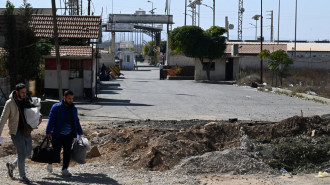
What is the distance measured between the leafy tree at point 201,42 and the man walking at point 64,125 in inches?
1670

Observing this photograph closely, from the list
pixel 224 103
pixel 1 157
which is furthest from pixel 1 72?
pixel 1 157

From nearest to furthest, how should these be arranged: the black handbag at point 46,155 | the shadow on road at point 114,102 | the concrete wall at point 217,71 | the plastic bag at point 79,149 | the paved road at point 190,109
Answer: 1. the black handbag at point 46,155
2. the plastic bag at point 79,149
3. the paved road at point 190,109
4. the shadow on road at point 114,102
5. the concrete wall at point 217,71

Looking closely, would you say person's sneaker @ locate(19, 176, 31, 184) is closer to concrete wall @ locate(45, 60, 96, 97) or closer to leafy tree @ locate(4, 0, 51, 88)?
leafy tree @ locate(4, 0, 51, 88)

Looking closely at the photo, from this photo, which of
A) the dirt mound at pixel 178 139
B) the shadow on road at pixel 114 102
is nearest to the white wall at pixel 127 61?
the shadow on road at pixel 114 102

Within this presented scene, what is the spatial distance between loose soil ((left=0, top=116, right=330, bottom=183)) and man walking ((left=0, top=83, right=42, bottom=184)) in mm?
2416

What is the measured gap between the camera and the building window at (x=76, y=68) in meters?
29.7

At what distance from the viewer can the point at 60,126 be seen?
949 centimetres

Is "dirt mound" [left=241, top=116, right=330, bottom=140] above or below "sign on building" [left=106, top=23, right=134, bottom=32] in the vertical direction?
below

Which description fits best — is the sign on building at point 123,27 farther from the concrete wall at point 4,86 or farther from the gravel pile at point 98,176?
the gravel pile at point 98,176

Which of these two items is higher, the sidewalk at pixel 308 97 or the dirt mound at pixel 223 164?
the dirt mound at pixel 223 164

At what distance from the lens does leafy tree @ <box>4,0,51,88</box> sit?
2358 centimetres

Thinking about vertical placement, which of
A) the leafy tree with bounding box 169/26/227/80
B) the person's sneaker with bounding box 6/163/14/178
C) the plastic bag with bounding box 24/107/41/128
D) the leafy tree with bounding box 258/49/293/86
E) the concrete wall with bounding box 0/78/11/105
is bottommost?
the person's sneaker with bounding box 6/163/14/178

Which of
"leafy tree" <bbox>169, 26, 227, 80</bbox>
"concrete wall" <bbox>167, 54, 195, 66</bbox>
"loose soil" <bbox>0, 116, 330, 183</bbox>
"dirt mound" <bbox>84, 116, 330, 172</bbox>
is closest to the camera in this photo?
"loose soil" <bbox>0, 116, 330, 183</bbox>

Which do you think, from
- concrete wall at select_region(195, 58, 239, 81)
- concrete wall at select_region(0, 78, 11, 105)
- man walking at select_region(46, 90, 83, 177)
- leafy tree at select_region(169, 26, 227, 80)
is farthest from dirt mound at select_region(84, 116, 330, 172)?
concrete wall at select_region(195, 58, 239, 81)
